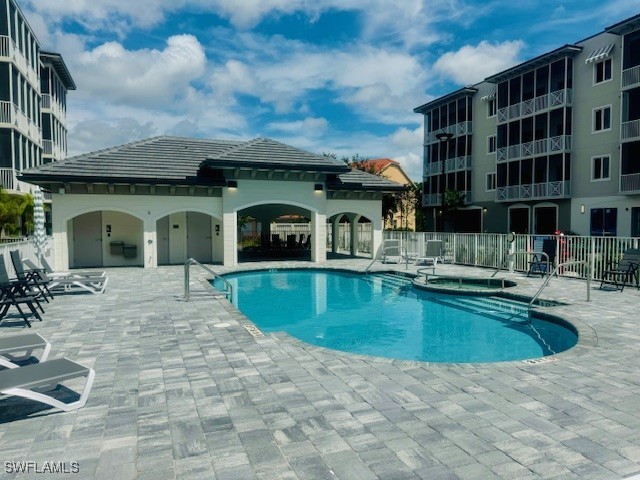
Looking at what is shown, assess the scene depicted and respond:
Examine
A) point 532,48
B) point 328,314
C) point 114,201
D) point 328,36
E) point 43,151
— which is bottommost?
point 328,314

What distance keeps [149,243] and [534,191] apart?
26.0 m

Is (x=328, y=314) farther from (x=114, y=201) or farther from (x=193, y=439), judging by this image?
(x=114, y=201)

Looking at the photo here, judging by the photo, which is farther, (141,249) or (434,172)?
(434,172)

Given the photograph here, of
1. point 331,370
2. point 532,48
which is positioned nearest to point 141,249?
point 331,370

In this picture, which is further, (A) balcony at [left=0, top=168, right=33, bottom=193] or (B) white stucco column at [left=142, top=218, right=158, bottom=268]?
(A) balcony at [left=0, top=168, right=33, bottom=193]

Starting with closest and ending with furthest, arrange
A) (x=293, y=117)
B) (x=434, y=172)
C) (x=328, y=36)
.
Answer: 1. (x=328, y=36)
2. (x=293, y=117)
3. (x=434, y=172)

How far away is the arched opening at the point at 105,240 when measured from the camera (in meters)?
20.5

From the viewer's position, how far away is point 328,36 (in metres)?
21.1

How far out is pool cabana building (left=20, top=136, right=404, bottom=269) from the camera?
18.6m

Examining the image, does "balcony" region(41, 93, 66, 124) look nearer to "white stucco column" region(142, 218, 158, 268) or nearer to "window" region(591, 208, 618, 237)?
"white stucco column" region(142, 218, 158, 268)

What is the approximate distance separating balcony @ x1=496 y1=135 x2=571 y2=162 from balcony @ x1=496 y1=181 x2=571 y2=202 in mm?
2239

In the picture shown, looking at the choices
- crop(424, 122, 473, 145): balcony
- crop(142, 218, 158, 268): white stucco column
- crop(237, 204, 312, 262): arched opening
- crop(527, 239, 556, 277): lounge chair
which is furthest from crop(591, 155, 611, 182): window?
crop(142, 218, 158, 268): white stucco column

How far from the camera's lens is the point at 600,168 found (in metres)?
28.3

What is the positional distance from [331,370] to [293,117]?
119ft
